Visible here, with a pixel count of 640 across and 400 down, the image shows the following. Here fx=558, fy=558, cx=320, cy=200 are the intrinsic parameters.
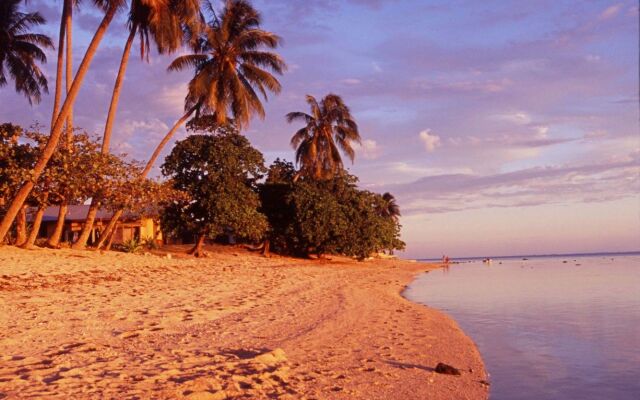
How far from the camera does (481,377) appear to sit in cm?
762

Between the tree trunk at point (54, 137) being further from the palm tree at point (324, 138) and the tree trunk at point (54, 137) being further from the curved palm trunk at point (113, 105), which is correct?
the palm tree at point (324, 138)

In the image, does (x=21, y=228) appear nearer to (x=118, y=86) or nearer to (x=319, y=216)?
(x=118, y=86)

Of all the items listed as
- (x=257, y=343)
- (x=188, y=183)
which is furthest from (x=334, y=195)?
(x=257, y=343)

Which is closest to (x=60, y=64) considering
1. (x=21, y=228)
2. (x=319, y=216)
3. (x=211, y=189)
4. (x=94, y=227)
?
(x=21, y=228)

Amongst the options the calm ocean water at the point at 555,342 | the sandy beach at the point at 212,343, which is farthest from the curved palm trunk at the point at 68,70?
the calm ocean water at the point at 555,342

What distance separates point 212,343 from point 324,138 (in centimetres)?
3048

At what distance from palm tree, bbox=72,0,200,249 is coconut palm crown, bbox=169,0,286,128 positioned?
341 cm

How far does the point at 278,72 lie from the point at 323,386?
887 inches

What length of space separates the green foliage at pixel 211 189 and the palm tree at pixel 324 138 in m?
8.23

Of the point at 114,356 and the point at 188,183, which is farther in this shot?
the point at 188,183

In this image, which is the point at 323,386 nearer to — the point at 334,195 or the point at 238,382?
the point at 238,382

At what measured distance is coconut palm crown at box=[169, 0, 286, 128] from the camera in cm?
2461

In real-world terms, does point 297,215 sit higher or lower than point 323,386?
higher

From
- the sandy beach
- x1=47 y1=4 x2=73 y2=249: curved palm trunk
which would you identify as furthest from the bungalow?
the sandy beach
